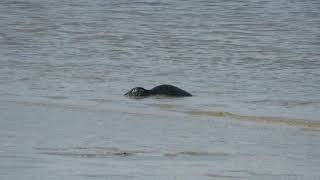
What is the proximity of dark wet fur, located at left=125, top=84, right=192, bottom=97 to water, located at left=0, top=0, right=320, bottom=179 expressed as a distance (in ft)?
0.64

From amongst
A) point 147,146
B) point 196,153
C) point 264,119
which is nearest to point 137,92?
point 264,119

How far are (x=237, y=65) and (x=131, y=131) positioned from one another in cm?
730

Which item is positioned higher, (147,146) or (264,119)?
(147,146)

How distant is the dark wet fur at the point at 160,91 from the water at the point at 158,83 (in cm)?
19

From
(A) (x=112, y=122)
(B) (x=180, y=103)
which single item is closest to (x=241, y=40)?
(B) (x=180, y=103)

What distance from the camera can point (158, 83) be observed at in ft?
53.1

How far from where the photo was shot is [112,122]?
1162cm

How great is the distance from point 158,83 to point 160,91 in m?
1.56

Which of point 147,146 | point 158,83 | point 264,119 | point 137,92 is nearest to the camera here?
point 147,146

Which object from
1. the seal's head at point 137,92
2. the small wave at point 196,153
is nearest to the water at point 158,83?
the small wave at point 196,153

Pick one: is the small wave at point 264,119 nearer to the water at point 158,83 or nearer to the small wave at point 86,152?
the water at point 158,83

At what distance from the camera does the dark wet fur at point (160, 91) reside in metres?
14.3

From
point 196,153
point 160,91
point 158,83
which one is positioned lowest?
point 158,83

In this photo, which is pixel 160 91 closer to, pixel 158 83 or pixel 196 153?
pixel 158 83
